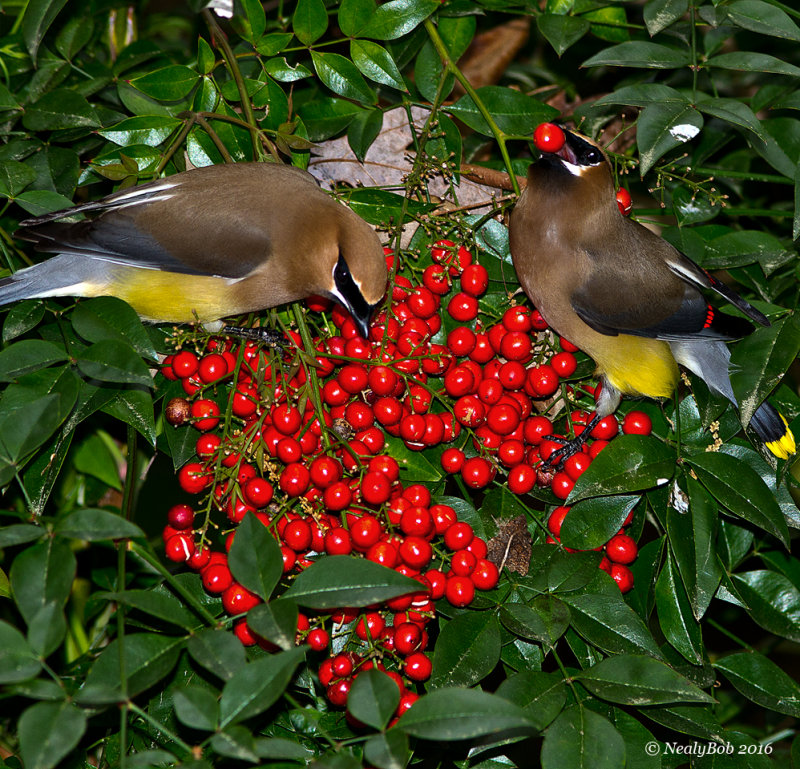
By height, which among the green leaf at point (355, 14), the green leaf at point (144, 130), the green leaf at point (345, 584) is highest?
the green leaf at point (355, 14)

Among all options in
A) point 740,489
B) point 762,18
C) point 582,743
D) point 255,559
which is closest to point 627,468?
point 740,489

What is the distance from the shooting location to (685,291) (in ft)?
9.11

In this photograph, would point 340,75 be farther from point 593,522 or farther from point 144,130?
point 593,522

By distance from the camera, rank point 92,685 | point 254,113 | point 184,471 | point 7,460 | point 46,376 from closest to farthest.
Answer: point 92,685 → point 7,460 → point 46,376 → point 184,471 → point 254,113

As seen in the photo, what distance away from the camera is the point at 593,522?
85.7 inches

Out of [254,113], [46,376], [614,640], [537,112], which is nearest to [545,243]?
[537,112]

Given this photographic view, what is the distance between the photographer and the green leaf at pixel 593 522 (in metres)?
2.16

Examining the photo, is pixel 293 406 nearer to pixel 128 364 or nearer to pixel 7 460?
pixel 128 364

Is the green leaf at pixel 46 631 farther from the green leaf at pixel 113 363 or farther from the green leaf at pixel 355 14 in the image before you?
the green leaf at pixel 355 14

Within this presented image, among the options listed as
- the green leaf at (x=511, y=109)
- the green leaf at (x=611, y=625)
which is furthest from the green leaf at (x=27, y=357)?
the green leaf at (x=511, y=109)

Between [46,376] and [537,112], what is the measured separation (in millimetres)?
1599

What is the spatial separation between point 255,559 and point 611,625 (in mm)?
849

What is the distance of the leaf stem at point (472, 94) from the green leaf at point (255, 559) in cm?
136

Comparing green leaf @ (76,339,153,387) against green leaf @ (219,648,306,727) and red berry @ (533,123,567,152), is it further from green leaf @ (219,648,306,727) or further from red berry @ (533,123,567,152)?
red berry @ (533,123,567,152)
